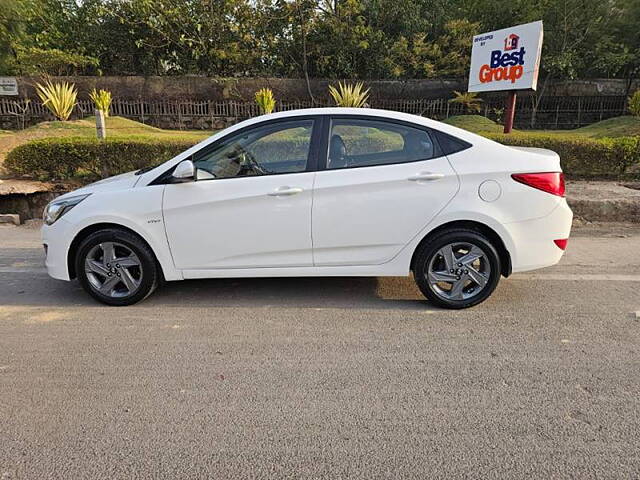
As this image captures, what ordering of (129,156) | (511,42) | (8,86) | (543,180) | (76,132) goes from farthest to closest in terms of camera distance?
(8,86), (76,132), (511,42), (129,156), (543,180)

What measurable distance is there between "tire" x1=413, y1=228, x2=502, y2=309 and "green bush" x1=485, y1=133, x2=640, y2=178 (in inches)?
216

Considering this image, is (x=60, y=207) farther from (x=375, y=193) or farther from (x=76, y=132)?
(x=76, y=132)

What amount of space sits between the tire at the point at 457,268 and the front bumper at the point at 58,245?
298 centimetres

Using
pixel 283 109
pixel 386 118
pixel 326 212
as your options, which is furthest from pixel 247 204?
pixel 283 109

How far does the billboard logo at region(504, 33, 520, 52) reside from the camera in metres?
9.59

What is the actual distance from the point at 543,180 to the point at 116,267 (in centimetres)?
365

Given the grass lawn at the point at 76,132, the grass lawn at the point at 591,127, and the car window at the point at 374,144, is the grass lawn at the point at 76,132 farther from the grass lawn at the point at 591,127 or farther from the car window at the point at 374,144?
the grass lawn at the point at 591,127

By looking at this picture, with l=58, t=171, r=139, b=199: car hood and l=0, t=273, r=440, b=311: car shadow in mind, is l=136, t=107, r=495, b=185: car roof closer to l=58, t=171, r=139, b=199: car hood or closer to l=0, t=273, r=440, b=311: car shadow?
l=58, t=171, r=139, b=199: car hood

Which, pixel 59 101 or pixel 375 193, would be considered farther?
pixel 59 101

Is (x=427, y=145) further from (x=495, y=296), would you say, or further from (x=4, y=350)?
(x=4, y=350)

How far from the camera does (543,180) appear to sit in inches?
143

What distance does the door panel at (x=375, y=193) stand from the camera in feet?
12.0

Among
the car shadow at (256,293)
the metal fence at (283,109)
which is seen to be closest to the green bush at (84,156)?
the car shadow at (256,293)

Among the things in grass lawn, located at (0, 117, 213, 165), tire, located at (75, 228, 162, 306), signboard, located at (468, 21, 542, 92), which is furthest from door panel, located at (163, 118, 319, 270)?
signboard, located at (468, 21, 542, 92)
